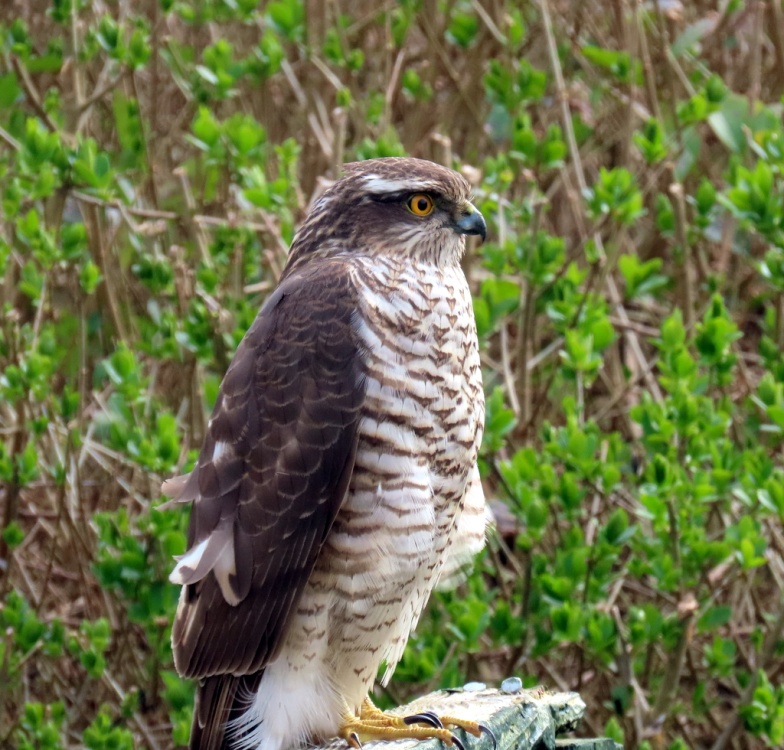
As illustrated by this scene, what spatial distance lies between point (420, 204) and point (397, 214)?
72 mm

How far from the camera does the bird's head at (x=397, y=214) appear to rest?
329 cm

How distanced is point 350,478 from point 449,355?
0.39 m

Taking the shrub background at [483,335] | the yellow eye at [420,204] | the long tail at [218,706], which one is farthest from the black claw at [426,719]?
the yellow eye at [420,204]

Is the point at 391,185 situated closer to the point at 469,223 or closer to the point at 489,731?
the point at 469,223

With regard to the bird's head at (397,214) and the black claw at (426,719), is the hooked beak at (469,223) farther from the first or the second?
the black claw at (426,719)

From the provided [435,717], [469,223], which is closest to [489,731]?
[435,717]

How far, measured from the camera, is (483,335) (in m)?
4.61

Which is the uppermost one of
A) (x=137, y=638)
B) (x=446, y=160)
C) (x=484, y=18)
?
(x=484, y=18)

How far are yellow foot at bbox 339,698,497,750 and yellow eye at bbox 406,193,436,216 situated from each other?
1314 mm

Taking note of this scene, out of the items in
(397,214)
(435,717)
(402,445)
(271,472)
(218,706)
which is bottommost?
Answer: (218,706)

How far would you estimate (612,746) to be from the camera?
350 cm

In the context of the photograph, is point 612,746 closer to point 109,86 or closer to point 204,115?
point 204,115

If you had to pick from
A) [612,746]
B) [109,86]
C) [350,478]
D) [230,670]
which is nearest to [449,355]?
[350,478]

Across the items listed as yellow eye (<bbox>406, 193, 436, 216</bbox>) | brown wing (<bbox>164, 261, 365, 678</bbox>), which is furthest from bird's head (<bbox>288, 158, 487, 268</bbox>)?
brown wing (<bbox>164, 261, 365, 678</bbox>)
